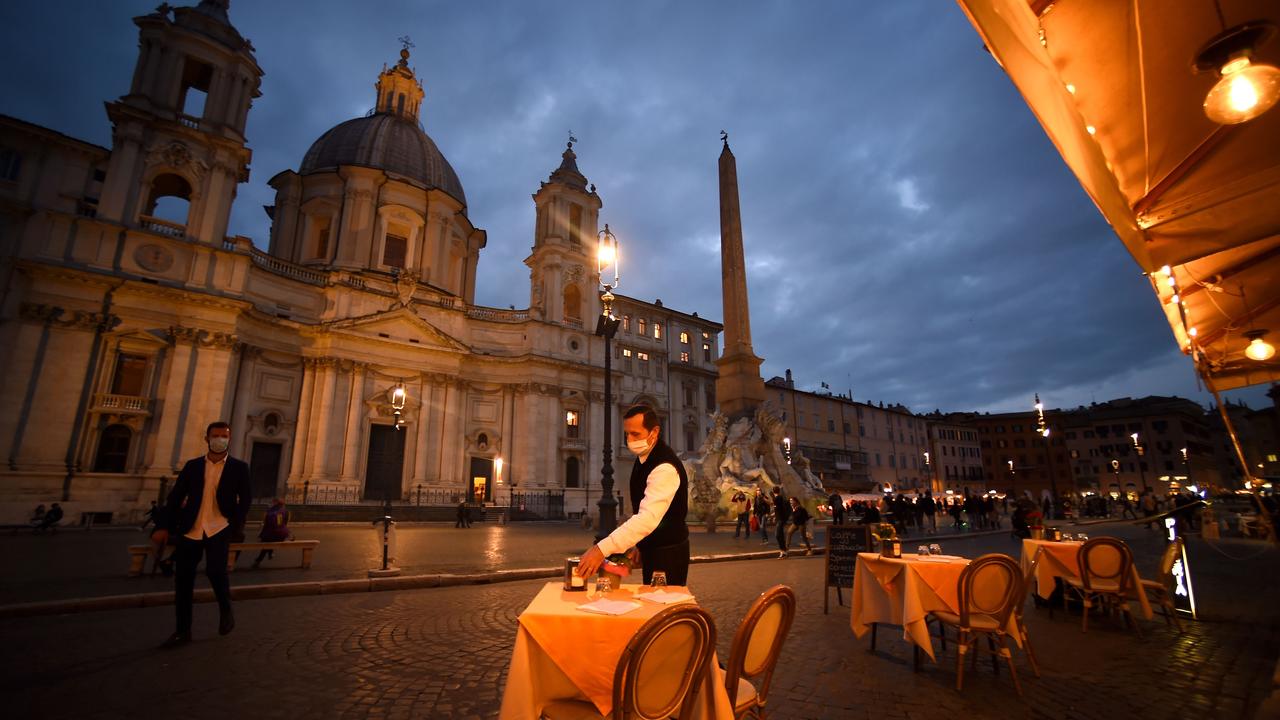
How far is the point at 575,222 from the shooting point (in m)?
41.6

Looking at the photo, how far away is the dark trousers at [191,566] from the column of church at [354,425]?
2731 cm

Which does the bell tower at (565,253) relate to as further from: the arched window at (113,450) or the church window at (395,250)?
the arched window at (113,450)

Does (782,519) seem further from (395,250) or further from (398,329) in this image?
(395,250)

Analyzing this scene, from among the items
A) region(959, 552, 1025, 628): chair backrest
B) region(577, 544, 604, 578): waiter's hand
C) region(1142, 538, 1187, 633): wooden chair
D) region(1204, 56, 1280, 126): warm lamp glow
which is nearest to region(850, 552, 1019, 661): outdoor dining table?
region(959, 552, 1025, 628): chair backrest

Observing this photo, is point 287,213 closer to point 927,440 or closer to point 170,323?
point 170,323

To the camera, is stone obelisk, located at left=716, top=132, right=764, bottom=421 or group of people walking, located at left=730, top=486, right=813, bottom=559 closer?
group of people walking, located at left=730, top=486, right=813, bottom=559

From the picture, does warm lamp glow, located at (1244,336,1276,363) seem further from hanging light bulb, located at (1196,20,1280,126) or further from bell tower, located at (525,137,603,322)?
bell tower, located at (525,137,603,322)

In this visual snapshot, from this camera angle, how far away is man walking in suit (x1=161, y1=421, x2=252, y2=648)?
5.30 metres

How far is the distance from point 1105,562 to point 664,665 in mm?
6906

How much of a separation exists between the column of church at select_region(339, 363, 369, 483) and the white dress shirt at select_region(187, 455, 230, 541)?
89.7ft

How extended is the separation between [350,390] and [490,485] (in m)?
10.5

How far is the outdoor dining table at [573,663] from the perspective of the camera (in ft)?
8.07

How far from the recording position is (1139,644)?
575 centimetres

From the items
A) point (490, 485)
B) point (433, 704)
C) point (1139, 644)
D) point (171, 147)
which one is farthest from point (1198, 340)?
point (171, 147)
